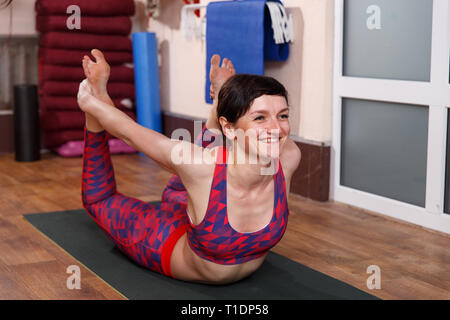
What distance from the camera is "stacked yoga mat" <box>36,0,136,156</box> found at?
4695 mm

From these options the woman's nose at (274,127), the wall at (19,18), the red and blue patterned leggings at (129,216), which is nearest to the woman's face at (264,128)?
the woman's nose at (274,127)

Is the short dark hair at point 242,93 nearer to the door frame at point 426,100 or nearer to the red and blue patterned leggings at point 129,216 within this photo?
the red and blue patterned leggings at point 129,216

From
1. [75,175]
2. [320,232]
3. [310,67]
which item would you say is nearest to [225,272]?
[320,232]

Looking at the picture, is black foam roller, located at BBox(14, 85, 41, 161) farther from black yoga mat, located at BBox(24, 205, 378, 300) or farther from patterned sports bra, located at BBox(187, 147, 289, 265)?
patterned sports bra, located at BBox(187, 147, 289, 265)

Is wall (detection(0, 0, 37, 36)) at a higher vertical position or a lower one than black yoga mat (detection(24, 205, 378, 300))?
higher

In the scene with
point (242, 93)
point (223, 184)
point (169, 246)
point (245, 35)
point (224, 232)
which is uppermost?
point (245, 35)

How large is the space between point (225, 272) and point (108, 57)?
3.10 metres

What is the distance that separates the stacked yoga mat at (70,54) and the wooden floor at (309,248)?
91 centimetres

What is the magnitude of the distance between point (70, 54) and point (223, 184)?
3.05 m

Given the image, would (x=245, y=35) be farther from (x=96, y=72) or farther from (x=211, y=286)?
(x=211, y=286)

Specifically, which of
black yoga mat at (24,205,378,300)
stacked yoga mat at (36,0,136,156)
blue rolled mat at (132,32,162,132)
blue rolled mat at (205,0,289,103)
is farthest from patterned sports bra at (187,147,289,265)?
stacked yoga mat at (36,0,136,156)

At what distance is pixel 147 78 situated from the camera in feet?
15.8

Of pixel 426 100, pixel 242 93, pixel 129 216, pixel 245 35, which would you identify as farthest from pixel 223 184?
pixel 245 35

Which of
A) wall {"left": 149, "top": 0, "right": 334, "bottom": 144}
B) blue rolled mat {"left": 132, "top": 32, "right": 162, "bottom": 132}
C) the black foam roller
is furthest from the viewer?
blue rolled mat {"left": 132, "top": 32, "right": 162, "bottom": 132}
